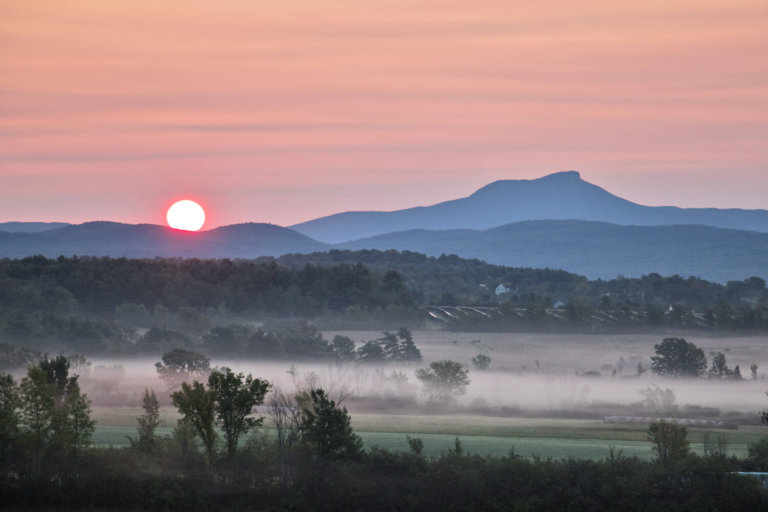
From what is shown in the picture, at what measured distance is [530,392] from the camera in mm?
89938

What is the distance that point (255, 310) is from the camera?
153875 mm

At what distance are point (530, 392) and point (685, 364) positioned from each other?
17748 millimetres

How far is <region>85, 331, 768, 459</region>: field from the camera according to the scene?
56.0 meters

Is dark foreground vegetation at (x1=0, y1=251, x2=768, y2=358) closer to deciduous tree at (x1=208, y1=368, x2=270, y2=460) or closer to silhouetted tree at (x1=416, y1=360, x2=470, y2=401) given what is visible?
silhouetted tree at (x1=416, y1=360, x2=470, y2=401)

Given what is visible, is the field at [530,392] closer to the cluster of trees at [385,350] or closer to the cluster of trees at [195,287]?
the cluster of trees at [385,350]

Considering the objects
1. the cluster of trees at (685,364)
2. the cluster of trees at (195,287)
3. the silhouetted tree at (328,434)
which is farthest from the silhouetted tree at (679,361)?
the silhouetted tree at (328,434)

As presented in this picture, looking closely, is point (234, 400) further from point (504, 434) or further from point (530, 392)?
point (530, 392)

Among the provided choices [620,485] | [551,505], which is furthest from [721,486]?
[551,505]

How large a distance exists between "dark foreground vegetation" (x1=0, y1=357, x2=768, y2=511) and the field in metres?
3.14

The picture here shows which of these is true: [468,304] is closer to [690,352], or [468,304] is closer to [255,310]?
[255,310]

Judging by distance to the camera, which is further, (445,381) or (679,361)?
(679,361)

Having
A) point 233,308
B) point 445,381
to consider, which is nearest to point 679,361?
point 445,381

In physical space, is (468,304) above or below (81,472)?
above

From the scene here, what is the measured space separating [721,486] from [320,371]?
65828 millimetres
